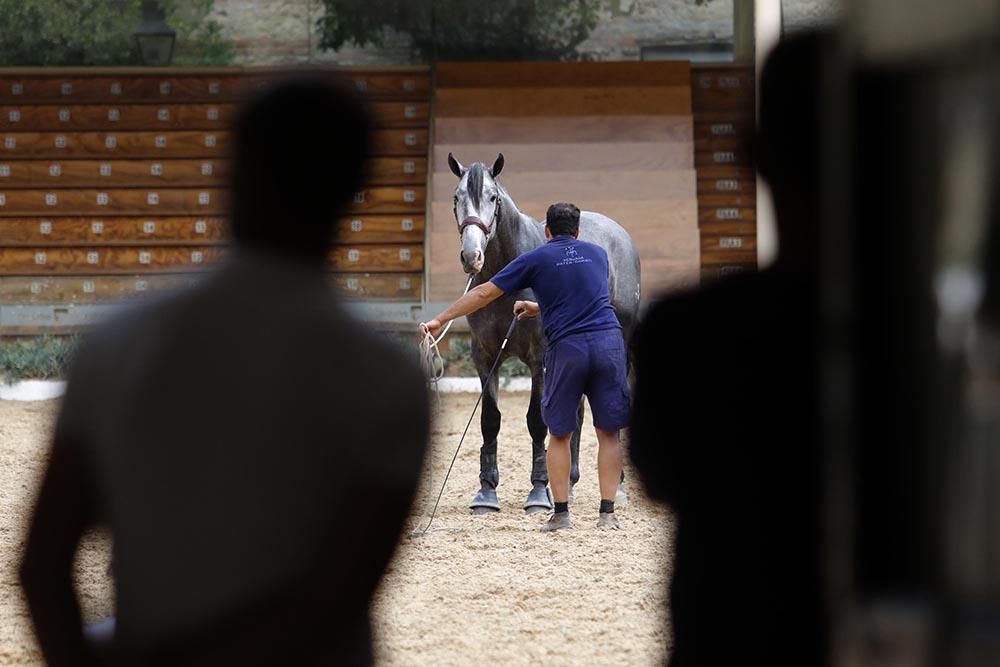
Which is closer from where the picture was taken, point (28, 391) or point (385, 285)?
point (28, 391)

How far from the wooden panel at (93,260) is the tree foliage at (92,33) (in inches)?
78.3

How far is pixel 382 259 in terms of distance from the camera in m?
15.6

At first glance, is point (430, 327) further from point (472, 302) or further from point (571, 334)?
point (571, 334)

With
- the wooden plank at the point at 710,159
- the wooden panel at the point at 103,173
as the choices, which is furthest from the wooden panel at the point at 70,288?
the wooden plank at the point at 710,159

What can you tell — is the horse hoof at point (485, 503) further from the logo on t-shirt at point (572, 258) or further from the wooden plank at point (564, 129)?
the wooden plank at point (564, 129)

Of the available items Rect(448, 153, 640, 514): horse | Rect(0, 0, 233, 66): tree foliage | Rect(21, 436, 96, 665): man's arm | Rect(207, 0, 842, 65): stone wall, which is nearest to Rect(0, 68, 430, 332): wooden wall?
Rect(0, 0, 233, 66): tree foliage

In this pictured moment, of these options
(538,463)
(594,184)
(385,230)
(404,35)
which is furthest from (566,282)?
(404,35)

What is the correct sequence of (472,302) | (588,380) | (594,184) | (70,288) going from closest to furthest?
(472,302), (588,380), (594,184), (70,288)

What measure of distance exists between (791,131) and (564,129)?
13950 mm

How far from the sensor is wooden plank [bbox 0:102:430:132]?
16109 mm

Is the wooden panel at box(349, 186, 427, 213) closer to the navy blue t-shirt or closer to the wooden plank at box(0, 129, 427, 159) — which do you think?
the wooden plank at box(0, 129, 427, 159)

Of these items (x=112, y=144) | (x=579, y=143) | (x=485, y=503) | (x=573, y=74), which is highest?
(x=573, y=74)

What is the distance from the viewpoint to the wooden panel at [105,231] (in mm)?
15672

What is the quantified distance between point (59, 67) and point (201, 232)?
89.5 inches
